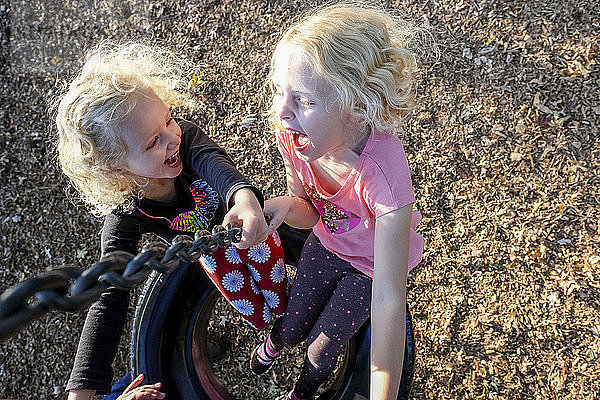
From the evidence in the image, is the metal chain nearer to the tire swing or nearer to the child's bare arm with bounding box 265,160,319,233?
the child's bare arm with bounding box 265,160,319,233

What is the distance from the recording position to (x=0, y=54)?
9.29 ft

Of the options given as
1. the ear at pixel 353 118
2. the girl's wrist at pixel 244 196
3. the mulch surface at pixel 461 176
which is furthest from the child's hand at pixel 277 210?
the mulch surface at pixel 461 176

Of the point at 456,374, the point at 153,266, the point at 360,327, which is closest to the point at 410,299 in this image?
the point at 456,374

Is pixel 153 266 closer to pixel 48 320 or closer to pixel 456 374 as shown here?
pixel 456 374

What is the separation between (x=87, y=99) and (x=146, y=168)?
0.21 metres

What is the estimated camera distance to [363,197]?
1362mm

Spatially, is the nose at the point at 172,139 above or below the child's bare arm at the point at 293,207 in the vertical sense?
above

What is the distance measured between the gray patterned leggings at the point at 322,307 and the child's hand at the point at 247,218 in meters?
0.37

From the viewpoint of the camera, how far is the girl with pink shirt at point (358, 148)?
1.22 meters

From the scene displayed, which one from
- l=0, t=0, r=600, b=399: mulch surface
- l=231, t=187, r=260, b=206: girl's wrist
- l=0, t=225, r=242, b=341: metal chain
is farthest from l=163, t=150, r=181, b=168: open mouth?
l=0, t=0, r=600, b=399: mulch surface

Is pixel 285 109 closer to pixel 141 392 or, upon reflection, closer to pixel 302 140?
pixel 302 140

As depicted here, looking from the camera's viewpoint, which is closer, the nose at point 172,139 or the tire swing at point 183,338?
the nose at point 172,139

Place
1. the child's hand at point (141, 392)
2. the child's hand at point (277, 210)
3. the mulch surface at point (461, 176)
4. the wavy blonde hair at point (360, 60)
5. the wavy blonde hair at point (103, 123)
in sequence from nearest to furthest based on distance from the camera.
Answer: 1. the wavy blonde hair at point (360, 60)
2. the wavy blonde hair at point (103, 123)
3. the child's hand at point (277, 210)
4. the child's hand at point (141, 392)
5. the mulch surface at point (461, 176)

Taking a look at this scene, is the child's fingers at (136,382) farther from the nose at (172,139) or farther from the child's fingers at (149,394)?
the nose at (172,139)
